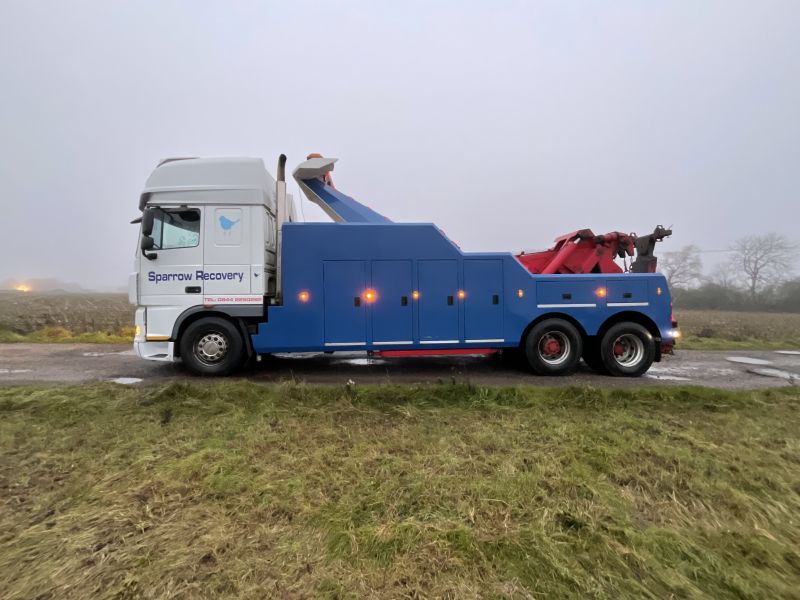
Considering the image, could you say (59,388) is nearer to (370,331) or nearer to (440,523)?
(370,331)

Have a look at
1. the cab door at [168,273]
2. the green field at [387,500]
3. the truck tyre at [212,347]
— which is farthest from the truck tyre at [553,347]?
the cab door at [168,273]

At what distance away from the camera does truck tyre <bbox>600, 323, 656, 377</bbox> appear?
6598 mm

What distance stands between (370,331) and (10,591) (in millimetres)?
4592

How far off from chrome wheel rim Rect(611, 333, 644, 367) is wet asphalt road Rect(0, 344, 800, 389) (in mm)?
371

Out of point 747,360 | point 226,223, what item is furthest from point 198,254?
point 747,360

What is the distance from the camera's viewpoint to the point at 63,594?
192 centimetres

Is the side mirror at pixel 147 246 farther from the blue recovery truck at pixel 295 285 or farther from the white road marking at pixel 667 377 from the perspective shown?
the white road marking at pixel 667 377

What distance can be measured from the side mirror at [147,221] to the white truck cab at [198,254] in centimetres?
2

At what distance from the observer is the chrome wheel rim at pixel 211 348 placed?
614cm

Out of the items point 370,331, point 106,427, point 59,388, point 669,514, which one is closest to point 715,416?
point 669,514

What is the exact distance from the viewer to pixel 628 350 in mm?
6859

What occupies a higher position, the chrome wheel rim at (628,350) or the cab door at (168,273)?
the cab door at (168,273)

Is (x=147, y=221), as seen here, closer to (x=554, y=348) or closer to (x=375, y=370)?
(x=375, y=370)

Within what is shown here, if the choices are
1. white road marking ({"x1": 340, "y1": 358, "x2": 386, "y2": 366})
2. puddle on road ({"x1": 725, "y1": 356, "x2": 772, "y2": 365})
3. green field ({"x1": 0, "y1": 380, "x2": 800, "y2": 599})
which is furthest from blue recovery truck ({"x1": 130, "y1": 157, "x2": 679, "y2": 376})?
puddle on road ({"x1": 725, "y1": 356, "x2": 772, "y2": 365})
